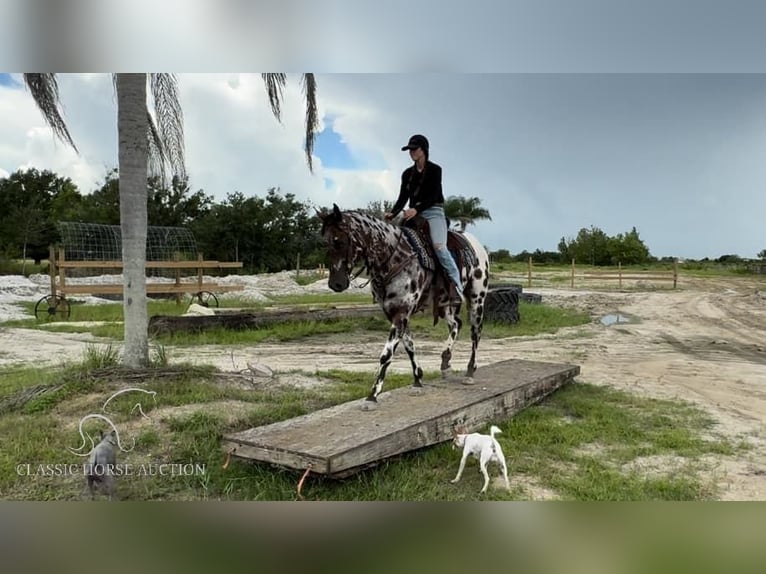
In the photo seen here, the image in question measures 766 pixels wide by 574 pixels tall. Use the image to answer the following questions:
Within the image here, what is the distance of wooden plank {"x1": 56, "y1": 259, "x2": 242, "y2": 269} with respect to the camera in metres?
3.96

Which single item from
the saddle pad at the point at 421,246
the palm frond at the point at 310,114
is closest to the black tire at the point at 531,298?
the saddle pad at the point at 421,246

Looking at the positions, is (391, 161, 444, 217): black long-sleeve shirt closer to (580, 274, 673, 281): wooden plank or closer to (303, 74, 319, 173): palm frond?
(303, 74, 319, 173): palm frond

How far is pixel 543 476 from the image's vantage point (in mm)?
3348

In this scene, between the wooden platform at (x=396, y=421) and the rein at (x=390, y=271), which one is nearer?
the wooden platform at (x=396, y=421)

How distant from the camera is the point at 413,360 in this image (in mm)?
3797

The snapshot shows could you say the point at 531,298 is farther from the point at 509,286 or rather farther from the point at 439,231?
the point at 439,231

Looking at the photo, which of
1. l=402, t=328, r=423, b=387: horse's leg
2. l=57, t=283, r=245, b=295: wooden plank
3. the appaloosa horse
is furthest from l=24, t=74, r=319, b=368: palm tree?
l=402, t=328, r=423, b=387: horse's leg

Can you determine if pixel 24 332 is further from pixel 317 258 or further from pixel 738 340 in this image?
pixel 738 340

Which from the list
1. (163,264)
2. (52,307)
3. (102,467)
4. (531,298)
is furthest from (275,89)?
(102,467)

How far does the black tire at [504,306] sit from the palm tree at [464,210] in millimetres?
910

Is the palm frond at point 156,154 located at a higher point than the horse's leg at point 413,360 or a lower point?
higher

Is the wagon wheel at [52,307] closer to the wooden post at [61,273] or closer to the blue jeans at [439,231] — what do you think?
the wooden post at [61,273]

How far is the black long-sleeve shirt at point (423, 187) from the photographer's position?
12.0 feet
